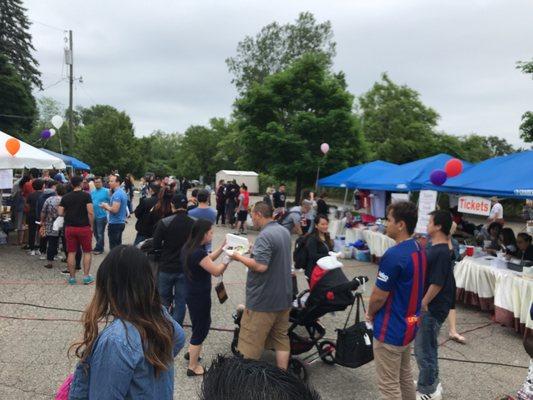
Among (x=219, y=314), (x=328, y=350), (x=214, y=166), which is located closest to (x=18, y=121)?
(x=214, y=166)

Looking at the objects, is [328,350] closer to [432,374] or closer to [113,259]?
[432,374]

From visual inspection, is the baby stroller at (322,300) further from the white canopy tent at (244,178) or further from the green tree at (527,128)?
the white canopy tent at (244,178)

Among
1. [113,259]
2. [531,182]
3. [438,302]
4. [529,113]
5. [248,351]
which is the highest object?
[529,113]

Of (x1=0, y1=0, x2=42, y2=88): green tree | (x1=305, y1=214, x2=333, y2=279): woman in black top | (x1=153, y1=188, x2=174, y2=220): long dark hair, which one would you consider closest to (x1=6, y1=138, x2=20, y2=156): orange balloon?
(x1=153, y1=188, x2=174, y2=220): long dark hair

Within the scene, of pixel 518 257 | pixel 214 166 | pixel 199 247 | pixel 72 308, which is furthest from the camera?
pixel 214 166

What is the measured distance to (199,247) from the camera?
3.95 meters

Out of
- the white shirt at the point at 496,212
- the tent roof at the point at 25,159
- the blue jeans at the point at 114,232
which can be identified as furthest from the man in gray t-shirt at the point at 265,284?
the white shirt at the point at 496,212

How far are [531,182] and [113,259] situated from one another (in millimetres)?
6832

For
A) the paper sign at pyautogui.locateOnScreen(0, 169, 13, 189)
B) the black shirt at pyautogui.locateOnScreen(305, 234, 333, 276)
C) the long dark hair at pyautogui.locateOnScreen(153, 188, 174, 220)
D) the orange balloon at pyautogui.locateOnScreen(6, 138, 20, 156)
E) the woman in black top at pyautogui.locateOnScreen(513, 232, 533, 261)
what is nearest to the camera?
the black shirt at pyautogui.locateOnScreen(305, 234, 333, 276)

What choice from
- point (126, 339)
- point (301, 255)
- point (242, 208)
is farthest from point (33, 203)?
point (126, 339)

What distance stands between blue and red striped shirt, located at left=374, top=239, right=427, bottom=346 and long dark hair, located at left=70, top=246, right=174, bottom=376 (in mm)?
1740

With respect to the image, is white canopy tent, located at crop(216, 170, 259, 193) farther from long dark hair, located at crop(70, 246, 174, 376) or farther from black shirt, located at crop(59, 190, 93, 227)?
long dark hair, located at crop(70, 246, 174, 376)

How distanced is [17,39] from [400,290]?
4039cm

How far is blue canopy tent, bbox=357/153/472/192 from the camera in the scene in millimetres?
9398
